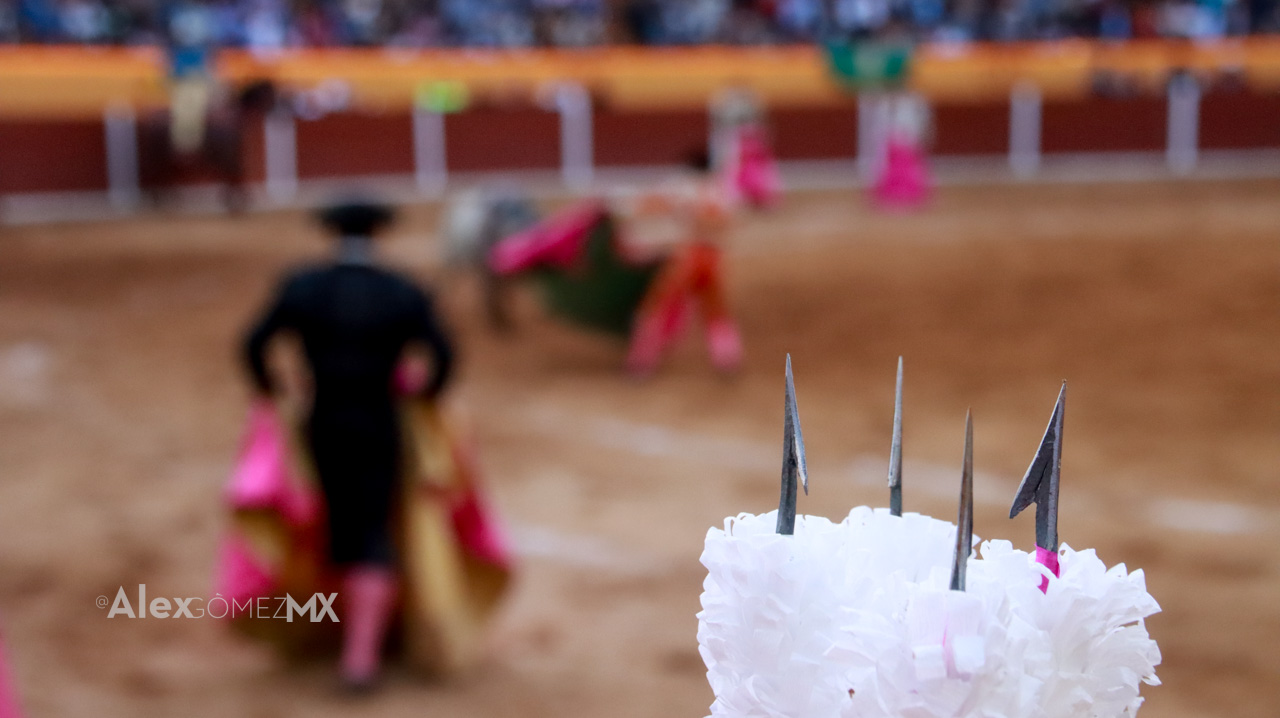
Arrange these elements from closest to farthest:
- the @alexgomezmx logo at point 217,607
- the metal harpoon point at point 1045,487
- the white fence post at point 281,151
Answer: the metal harpoon point at point 1045,487 < the @alexgomezmx logo at point 217,607 < the white fence post at point 281,151

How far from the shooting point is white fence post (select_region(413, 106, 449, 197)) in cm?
1578

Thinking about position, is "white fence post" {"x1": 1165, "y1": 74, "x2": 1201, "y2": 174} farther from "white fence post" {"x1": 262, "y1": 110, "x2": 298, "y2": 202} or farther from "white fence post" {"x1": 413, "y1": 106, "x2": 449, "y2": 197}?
"white fence post" {"x1": 262, "y1": 110, "x2": 298, "y2": 202}

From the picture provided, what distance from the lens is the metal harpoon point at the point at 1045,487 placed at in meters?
0.93

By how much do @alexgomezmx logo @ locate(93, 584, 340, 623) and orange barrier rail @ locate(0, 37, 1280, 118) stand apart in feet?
42.8

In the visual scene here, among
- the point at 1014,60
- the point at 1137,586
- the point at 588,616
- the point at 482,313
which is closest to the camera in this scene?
the point at 1137,586

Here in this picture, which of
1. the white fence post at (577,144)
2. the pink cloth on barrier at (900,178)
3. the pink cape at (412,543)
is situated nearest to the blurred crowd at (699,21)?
the white fence post at (577,144)

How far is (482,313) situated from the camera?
29.8 feet

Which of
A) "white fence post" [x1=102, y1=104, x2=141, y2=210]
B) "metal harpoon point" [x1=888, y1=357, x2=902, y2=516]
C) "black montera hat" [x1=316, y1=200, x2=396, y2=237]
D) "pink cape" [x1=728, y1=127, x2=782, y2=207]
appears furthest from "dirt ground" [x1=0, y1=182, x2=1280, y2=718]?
"metal harpoon point" [x1=888, y1=357, x2=902, y2=516]

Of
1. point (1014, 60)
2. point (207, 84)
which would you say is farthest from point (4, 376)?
point (1014, 60)

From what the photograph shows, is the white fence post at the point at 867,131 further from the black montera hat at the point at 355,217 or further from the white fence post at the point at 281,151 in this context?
the black montera hat at the point at 355,217

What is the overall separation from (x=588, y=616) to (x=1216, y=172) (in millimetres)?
13088

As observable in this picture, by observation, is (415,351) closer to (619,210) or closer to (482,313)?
(619,210)

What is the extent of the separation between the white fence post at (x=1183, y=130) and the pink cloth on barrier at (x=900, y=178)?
169 inches

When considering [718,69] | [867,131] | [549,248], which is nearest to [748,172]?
[867,131]
